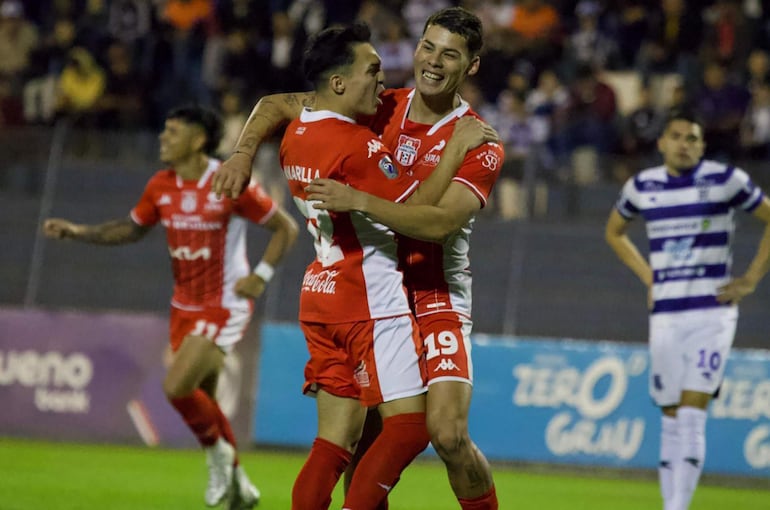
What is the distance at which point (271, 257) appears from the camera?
9.59m

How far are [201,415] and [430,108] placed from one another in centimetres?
351

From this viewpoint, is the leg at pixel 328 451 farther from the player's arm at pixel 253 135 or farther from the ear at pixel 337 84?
the ear at pixel 337 84

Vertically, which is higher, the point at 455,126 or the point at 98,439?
the point at 455,126

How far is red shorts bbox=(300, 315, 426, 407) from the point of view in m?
5.86

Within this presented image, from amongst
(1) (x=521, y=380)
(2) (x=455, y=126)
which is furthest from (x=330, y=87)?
(1) (x=521, y=380)

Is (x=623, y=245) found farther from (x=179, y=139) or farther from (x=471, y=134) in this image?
(x=471, y=134)

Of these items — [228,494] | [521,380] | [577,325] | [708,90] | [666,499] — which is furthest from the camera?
[708,90]

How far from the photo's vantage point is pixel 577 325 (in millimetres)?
13820

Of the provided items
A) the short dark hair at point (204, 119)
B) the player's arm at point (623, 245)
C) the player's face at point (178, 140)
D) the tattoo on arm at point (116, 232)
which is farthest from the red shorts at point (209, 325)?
the player's arm at point (623, 245)

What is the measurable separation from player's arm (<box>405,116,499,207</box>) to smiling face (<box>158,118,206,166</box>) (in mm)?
3856

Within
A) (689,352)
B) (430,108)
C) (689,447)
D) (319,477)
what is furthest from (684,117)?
(319,477)

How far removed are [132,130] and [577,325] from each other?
6284mm

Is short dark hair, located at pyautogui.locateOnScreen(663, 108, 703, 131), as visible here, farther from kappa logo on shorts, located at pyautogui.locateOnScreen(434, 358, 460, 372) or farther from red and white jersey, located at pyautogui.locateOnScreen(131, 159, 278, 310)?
kappa logo on shorts, located at pyautogui.locateOnScreen(434, 358, 460, 372)

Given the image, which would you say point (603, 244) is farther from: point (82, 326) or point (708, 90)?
point (82, 326)
